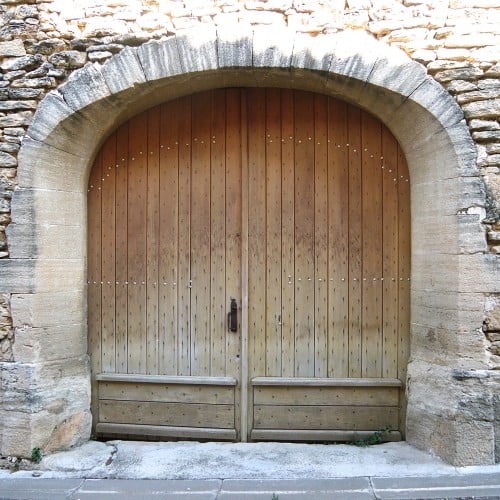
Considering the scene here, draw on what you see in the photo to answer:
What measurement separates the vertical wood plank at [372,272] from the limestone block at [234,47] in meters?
1.22

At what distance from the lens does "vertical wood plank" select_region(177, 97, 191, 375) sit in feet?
12.5

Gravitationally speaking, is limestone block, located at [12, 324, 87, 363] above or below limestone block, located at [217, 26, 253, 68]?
below

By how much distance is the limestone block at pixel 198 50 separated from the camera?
3.31 meters

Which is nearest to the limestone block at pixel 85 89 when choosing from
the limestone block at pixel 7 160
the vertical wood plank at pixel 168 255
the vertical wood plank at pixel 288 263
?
the limestone block at pixel 7 160

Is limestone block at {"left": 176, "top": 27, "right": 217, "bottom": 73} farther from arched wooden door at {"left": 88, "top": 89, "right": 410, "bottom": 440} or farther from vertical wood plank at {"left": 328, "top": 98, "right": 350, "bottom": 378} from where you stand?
vertical wood plank at {"left": 328, "top": 98, "right": 350, "bottom": 378}

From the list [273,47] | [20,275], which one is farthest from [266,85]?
[20,275]

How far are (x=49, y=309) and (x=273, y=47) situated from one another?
2367 millimetres

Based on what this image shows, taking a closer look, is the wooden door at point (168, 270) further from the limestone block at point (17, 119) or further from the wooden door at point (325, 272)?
the limestone block at point (17, 119)

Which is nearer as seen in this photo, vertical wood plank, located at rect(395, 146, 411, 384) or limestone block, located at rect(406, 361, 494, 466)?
limestone block, located at rect(406, 361, 494, 466)

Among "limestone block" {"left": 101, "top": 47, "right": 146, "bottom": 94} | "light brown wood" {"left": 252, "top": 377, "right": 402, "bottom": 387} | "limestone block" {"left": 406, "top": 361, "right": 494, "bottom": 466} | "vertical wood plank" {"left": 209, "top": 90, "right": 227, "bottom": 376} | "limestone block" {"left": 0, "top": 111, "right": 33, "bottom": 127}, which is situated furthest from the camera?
"vertical wood plank" {"left": 209, "top": 90, "right": 227, "bottom": 376}

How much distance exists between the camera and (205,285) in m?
3.82

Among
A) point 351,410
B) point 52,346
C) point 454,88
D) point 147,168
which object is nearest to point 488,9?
→ point 454,88

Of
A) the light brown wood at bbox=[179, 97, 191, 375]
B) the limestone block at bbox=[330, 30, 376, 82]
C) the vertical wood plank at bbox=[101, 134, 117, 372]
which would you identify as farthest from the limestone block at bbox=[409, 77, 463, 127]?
the vertical wood plank at bbox=[101, 134, 117, 372]

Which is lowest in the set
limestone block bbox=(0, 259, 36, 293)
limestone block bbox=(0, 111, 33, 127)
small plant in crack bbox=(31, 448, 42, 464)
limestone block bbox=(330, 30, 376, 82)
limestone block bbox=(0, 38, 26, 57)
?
small plant in crack bbox=(31, 448, 42, 464)
